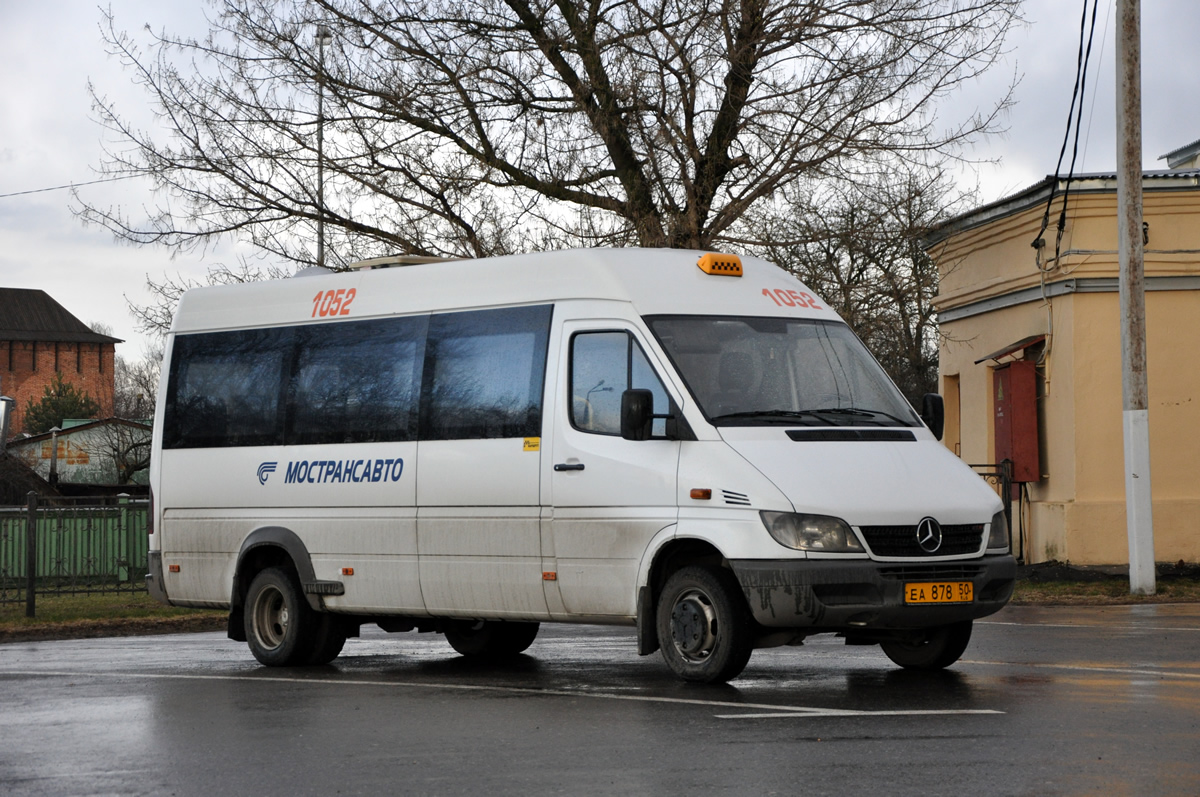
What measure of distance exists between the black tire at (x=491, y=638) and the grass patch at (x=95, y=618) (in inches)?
214

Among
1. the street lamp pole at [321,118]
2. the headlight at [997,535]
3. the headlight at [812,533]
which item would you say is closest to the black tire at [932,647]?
the headlight at [997,535]

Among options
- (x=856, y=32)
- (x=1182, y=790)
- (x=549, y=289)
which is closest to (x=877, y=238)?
(x=856, y=32)

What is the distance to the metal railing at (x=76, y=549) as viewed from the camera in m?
20.4

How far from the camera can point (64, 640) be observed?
16.7 m

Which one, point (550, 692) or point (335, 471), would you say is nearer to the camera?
point (550, 692)

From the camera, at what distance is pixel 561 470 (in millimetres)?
10469

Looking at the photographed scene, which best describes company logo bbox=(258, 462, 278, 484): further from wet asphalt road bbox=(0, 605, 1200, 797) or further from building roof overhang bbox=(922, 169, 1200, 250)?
building roof overhang bbox=(922, 169, 1200, 250)

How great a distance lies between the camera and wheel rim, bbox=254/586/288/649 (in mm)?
12477

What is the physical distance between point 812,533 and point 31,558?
1256cm

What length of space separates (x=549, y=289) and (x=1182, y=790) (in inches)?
227

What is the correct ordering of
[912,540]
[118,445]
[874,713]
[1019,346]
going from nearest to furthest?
1. [874,713]
2. [912,540]
3. [1019,346]
4. [118,445]

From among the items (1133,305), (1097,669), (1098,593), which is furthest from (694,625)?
(1133,305)

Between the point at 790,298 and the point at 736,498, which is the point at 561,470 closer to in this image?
the point at 736,498

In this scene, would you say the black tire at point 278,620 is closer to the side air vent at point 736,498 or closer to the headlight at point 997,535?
the side air vent at point 736,498
